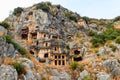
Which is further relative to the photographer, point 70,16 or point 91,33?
point 70,16

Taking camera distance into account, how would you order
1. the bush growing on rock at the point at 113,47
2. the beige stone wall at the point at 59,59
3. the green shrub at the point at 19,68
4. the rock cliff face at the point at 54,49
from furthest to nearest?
the beige stone wall at the point at 59,59, the bush growing on rock at the point at 113,47, the rock cliff face at the point at 54,49, the green shrub at the point at 19,68

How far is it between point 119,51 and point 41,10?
3026 centimetres

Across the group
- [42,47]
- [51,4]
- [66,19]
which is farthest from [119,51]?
[51,4]

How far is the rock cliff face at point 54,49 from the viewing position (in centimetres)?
5003

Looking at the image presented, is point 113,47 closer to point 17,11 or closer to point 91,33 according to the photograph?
point 91,33

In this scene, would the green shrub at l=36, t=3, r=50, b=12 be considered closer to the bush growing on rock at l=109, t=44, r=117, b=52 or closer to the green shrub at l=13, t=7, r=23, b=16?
the green shrub at l=13, t=7, r=23, b=16

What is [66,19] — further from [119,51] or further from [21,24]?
[119,51]

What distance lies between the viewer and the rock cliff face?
164ft

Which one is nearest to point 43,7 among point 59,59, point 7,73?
point 59,59

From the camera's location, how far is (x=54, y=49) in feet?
276

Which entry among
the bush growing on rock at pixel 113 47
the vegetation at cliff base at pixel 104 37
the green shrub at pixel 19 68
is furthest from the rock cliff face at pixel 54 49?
the vegetation at cliff base at pixel 104 37

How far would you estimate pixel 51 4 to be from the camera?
10744cm

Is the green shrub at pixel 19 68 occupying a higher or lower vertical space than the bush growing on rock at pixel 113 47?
higher

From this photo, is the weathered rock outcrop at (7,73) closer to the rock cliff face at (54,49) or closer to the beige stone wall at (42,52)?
the rock cliff face at (54,49)
